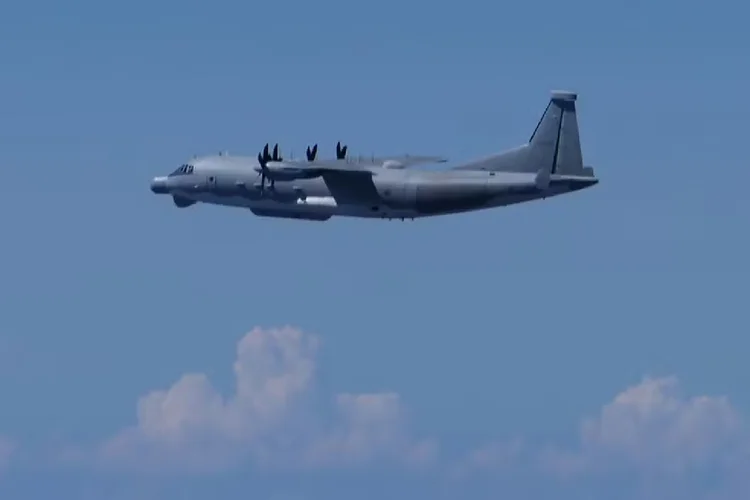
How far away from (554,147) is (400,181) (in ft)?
31.6

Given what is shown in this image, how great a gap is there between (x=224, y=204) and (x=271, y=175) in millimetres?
7153

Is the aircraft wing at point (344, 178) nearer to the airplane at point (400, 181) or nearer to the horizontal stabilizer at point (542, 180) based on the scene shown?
the airplane at point (400, 181)

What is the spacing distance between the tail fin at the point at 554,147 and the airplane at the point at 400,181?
6 centimetres

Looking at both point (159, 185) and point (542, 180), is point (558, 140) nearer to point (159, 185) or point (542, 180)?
point (542, 180)

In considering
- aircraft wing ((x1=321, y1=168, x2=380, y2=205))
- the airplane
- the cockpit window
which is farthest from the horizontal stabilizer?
the cockpit window

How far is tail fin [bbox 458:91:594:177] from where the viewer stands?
463ft

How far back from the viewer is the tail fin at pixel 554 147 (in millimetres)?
141125

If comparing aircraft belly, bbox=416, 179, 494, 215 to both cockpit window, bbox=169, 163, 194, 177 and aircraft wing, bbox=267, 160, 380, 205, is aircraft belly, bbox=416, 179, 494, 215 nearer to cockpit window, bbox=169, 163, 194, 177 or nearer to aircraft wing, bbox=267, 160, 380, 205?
aircraft wing, bbox=267, 160, 380, 205

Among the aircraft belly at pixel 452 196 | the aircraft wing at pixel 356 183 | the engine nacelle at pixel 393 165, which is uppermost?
the engine nacelle at pixel 393 165

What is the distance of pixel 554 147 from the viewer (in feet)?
465

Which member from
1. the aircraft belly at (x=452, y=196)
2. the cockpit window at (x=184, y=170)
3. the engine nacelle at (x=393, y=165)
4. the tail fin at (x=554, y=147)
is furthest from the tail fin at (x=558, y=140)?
the cockpit window at (x=184, y=170)

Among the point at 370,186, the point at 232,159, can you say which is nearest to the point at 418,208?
the point at 370,186

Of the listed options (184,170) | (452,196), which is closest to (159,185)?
(184,170)

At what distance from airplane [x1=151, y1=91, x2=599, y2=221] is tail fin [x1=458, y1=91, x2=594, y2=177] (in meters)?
0.06
